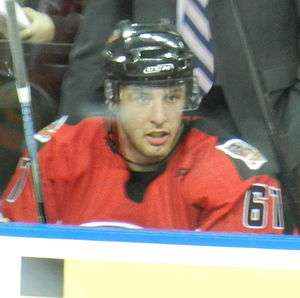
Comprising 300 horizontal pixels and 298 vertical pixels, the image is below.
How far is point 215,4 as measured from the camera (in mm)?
1987

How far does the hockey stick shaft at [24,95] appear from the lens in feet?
6.21

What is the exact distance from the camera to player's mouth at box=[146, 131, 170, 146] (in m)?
2.05

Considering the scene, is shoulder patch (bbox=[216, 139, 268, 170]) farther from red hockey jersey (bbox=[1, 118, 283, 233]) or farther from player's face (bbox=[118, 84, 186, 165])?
player's face (bbox=[118, 84, 186, 165])

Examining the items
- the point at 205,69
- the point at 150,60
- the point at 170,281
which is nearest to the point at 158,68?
the point at 150,60

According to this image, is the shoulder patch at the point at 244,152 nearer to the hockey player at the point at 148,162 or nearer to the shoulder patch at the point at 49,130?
the hockey player at the point at 148,162

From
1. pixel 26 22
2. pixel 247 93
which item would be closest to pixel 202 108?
pixel 247 93

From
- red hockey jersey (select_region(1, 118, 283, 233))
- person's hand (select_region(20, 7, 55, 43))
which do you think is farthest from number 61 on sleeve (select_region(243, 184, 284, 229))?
person's hand (select_region(20, 7, 55, 43))

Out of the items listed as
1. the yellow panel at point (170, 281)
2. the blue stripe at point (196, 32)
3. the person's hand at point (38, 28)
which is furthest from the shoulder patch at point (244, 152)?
the person's hand at point (38, 28)

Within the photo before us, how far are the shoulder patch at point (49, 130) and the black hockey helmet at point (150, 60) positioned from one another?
148mm

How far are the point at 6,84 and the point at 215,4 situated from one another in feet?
1.56

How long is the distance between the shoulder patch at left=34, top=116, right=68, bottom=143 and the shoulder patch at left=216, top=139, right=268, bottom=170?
1.20ft

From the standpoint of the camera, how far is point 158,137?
2.06 m

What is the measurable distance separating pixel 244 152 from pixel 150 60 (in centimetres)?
28

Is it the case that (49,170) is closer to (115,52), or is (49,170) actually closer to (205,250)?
(115,52)
